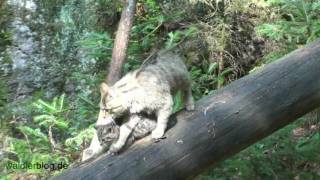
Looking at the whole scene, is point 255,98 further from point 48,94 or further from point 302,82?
point 48,94

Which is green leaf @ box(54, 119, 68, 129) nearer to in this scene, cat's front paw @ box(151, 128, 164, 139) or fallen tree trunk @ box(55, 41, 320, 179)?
fallen tree trunk @ box(55, 41, 320, 179)

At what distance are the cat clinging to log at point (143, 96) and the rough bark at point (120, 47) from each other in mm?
2419

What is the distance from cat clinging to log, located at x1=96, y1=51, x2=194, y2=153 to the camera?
3664mm

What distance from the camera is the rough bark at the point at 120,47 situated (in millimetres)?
6449

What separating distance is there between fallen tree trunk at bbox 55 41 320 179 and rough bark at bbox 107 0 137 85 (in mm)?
2455

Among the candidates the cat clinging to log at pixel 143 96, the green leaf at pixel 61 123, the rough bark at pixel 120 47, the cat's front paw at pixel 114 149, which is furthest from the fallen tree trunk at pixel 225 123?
the rough bark at pixel 120 47

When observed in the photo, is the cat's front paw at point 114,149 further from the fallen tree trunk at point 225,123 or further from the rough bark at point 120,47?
the rough bark at point 120,47

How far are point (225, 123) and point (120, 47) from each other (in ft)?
9.83

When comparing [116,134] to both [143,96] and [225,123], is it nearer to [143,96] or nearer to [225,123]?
[143,96]

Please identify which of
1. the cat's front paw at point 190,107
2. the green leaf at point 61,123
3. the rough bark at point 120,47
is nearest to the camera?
the cat's front paw at point 190,107

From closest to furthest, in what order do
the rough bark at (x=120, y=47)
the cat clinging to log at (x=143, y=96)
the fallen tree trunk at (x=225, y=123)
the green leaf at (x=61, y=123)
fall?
1. the fallen tree trunk at (x=225, y=123)
2. the cat clinging to log at (x=143, y=96)
3. the green leaf at (x=61, y=123)
4. the rough bark at (x=120, y=47)

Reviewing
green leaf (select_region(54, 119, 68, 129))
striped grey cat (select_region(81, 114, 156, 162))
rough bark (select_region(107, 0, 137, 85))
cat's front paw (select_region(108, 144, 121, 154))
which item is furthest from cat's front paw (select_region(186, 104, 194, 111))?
rough bark (select_region(107, 0, 137, 85))

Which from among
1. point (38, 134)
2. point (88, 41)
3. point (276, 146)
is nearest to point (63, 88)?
point (88, 41)

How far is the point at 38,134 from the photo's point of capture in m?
5.48
